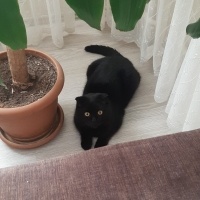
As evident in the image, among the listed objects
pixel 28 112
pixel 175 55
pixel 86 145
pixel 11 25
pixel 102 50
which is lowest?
pixel 86 145

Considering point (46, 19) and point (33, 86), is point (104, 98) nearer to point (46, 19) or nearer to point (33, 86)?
point (33, 86)

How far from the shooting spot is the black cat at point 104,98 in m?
1.22

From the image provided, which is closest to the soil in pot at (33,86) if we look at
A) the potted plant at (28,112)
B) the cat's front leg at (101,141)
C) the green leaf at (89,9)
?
the potted plant at (28,112)

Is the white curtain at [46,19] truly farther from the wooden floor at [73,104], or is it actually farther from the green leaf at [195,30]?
Answer: the green leaf at [195,30]

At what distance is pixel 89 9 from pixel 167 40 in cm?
77

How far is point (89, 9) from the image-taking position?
1.57 ft

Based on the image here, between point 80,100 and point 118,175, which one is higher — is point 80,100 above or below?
below

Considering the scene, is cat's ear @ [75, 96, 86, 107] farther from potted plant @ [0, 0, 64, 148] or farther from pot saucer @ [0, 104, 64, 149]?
pot saucer @ [0, 104, 64, 149]

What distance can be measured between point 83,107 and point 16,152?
0.37 meters

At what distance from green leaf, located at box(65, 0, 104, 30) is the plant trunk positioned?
1.88 ft

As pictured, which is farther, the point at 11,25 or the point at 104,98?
the point at 104,98

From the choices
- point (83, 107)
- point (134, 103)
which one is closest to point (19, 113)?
point (83, 107)

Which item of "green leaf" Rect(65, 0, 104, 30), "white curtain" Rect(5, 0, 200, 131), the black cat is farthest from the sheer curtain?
"green leaf" Rect(65, 0, 104, 30)

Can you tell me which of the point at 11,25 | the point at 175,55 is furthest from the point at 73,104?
the point at 11,25
